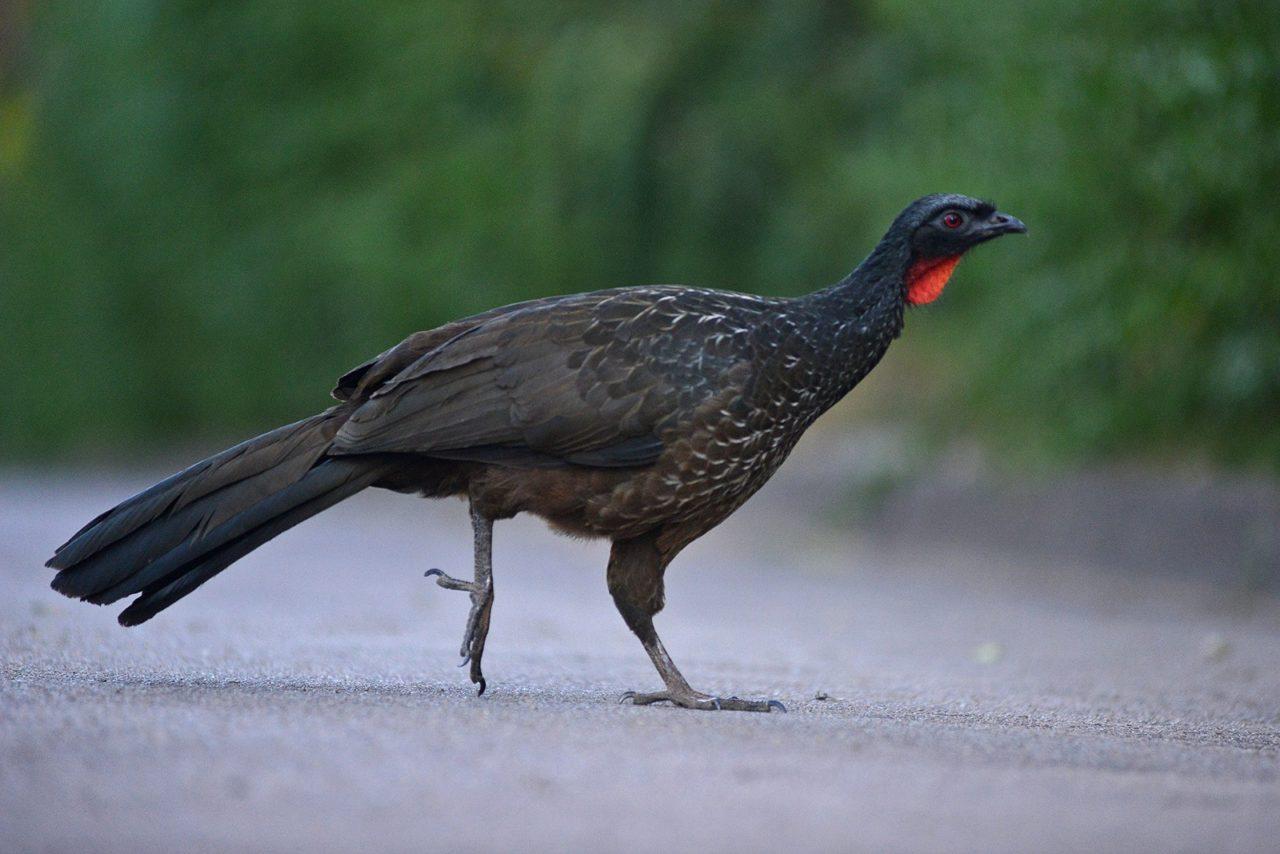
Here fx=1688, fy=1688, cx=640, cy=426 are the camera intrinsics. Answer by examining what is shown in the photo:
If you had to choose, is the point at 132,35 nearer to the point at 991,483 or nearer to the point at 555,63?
the point at 555,63

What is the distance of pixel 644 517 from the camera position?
4734mm

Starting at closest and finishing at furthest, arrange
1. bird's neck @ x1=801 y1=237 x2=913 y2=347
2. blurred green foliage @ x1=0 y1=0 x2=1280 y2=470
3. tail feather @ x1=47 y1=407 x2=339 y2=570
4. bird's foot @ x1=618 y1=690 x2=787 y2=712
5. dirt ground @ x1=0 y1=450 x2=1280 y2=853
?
dirt ground @ x1=0 y1=450 x2=1280 y2=853 < bird's foot @ x1=618 y1=690 x2=787 y2=712 < tail feather @ x1=47 y1=407 x2=339 y2=570 < bird's neck @ x1=801 y1=237 x2=913 y2=347 < blurred green foliage @ x1=0 y1=0 x2=1280 y2=470

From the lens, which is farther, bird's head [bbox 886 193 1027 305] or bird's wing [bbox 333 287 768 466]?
bird's head [bbox 886 193 1027 305]

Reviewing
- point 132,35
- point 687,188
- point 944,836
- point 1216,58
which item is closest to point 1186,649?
point 1216,58

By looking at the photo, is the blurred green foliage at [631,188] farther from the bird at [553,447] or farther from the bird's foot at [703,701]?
the bird's foot at [703,701]

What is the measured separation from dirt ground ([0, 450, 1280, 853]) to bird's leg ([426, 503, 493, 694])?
12 cm

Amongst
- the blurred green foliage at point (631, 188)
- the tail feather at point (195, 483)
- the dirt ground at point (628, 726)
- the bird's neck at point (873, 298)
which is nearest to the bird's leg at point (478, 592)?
the dirt ground at point (628, 726)

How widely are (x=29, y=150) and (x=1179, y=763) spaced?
1012 inches

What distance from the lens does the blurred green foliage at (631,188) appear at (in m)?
9.45

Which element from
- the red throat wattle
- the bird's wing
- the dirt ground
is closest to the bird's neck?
the red throat wattle

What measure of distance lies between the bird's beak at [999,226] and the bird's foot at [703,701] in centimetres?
167

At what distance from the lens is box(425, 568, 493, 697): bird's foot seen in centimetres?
465

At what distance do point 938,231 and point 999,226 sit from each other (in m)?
0.19

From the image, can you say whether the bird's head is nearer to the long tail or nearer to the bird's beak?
the bird's beak
